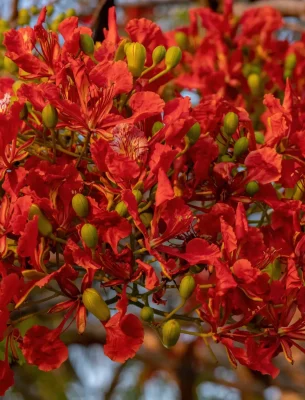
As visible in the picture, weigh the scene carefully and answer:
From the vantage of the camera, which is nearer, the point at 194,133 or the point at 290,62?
the point at 194,133

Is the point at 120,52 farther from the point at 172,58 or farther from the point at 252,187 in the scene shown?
the point at 252,187

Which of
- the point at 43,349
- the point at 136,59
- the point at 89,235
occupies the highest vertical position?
the point at 136,59

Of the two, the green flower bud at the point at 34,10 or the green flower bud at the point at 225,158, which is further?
the green flower bud at the point at 34,10

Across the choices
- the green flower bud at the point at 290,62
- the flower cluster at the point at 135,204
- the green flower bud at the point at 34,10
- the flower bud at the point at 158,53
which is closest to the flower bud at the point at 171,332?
the flower cluster at the point at 135,204

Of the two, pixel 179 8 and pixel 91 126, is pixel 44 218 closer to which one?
pixel 91 126

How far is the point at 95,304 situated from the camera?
90cm

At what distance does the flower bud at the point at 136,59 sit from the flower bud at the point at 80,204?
0.60 ft

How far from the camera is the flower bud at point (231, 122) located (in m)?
1.04

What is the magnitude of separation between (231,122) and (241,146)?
0.11 ft

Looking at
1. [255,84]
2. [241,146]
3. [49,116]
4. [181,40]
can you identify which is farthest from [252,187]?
[181,40]

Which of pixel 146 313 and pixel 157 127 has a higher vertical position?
pixel 157 127

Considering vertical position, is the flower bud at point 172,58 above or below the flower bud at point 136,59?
below

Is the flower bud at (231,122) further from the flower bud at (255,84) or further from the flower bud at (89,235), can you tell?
the flower bud at (255,84)

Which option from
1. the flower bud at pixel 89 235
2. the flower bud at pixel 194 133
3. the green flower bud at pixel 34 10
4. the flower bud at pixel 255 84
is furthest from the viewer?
the green flower bud at pixel 34 10
